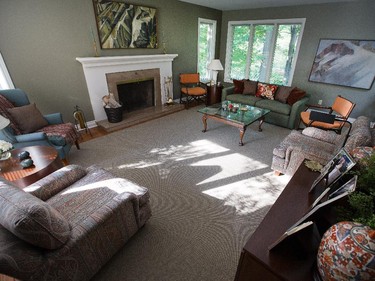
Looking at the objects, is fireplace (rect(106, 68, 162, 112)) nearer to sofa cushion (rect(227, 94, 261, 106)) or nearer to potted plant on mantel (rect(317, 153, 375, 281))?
sofa cushion (rect(227, 94, 261, 106))

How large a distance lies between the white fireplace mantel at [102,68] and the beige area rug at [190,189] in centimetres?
81

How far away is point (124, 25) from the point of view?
382 centimetres

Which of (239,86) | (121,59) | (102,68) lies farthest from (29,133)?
(239,86)

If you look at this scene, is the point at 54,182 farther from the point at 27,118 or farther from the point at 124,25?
the point at 124,25

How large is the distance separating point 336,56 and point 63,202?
5.62 meters

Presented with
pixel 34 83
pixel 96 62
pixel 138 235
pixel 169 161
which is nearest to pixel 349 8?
pixel 169 161

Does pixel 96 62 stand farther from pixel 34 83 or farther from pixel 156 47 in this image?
pixel 156 47

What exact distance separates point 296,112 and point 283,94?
1.96ft

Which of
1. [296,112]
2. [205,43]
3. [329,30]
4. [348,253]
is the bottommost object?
[296,112]

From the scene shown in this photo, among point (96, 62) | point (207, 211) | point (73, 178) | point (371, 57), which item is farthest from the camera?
point (371, 57)

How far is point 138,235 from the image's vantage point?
179 cm

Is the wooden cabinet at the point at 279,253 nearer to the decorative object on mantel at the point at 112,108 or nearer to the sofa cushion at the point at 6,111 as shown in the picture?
the sofa cushion at the point at 6,111

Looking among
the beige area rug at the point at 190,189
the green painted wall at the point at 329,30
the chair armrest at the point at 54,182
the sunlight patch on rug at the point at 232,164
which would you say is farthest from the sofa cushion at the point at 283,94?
the chair armrest at the point at 54,182

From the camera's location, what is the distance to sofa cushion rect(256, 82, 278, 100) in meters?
4.40
